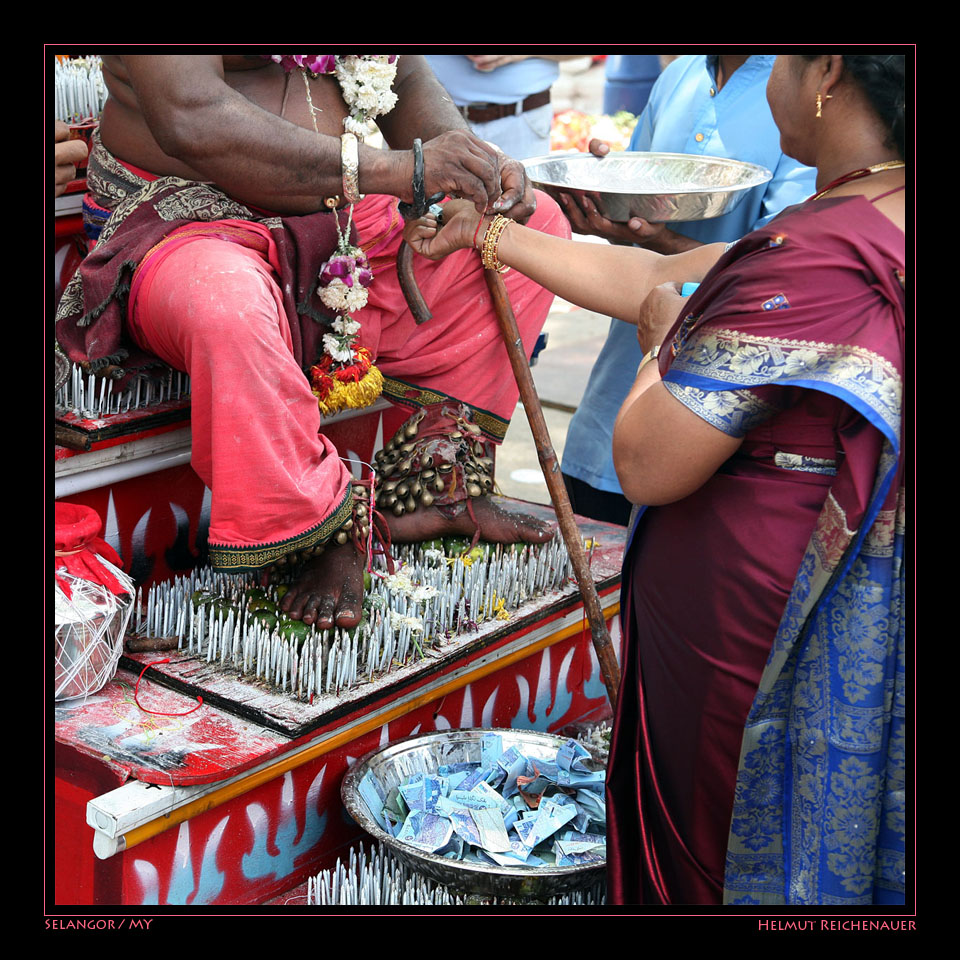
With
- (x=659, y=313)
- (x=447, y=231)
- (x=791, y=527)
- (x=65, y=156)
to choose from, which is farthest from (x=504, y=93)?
(x=791, y=527)

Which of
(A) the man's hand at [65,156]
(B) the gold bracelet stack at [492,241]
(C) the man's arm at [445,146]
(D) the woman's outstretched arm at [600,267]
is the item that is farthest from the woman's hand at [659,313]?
(A) the man's hand at [65,156]

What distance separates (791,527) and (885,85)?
629 millimetres

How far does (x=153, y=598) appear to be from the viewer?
2590mm

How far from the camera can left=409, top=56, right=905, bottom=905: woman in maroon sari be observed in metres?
1.54

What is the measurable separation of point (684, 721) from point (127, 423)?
56.8 inches

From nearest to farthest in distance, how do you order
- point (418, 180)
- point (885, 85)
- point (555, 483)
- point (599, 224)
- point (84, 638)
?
point (885, 85) < point (84, 638) < point (418, 180) < point (555, 483) < point (599, 224)

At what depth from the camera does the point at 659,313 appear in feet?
6.47

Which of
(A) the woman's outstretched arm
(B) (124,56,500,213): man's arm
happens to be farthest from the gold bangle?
(A) the woman's outstretched arm

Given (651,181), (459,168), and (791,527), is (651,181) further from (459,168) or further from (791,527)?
(791,527)

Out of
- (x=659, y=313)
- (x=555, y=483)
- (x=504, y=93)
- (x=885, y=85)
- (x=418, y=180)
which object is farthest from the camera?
(x=504, y=93)

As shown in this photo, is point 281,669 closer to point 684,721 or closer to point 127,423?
point 127,423

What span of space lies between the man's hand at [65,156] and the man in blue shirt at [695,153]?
4.31ft

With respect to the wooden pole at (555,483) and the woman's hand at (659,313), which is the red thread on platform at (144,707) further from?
the woman's hand at (659,313)
